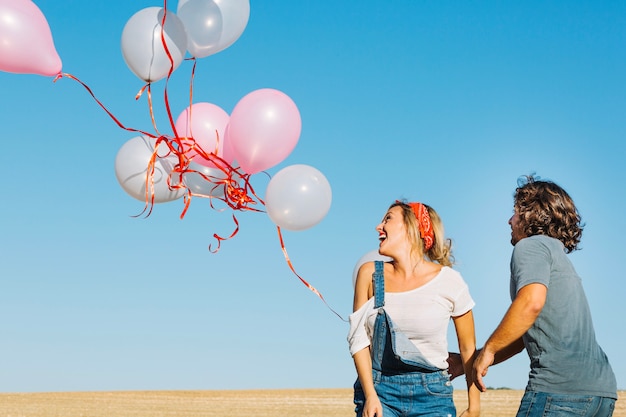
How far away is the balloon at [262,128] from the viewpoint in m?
7.07

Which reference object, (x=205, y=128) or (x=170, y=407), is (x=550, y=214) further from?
(x=170, y=407)

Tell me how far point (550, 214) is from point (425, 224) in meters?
0.80

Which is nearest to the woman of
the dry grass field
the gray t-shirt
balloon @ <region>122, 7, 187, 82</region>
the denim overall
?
the denim overall

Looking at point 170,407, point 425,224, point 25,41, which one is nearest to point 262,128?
point 25,41

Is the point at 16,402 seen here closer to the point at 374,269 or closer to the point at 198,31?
the point at 198,31

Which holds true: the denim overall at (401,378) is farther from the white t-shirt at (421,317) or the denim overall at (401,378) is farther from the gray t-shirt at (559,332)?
the gray t-shirt at (559,332)

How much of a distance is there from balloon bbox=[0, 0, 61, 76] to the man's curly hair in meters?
4.47

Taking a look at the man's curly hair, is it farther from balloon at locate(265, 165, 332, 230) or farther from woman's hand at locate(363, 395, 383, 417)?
balloon at locate(265, 165, 332, 230)

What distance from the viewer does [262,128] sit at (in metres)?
7.05

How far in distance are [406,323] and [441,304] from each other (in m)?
0.23

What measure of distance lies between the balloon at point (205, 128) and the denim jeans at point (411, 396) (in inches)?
144

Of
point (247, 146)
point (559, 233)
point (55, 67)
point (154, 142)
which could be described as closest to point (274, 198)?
point (247, 146)

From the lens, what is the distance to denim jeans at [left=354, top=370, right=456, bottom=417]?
422 cm

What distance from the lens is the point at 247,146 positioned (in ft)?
23.2
